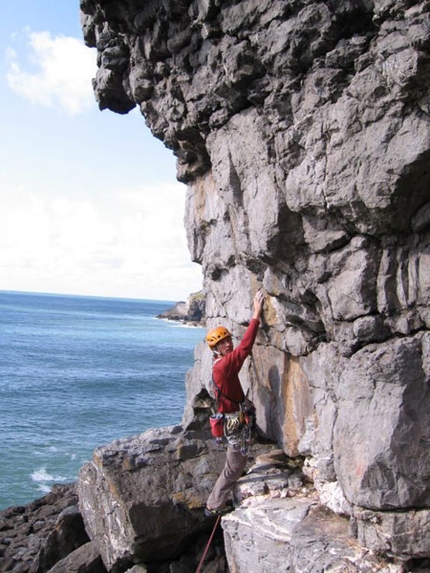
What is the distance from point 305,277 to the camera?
9.65 meters

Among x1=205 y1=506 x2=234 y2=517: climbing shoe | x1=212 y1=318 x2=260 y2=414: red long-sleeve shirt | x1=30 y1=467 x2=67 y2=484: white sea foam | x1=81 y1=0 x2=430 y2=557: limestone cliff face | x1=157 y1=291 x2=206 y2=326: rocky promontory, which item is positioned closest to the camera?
x1=81 y1=0 x2=430 y2=557: limestone cliff face

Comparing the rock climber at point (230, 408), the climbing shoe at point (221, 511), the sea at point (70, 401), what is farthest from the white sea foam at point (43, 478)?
the rock climber at point (230, 408)

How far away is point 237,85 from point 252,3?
132cm

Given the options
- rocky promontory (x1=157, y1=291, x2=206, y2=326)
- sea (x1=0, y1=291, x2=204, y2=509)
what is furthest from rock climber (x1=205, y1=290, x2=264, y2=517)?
rocky promontory (x1=157, y1=291, x2=206, y2=326)

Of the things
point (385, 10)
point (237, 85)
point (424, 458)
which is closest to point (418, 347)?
point (424, 458)

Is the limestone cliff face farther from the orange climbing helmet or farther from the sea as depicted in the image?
the sea

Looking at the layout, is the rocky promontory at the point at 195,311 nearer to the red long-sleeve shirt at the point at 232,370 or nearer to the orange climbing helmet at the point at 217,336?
the orange climbing helmet at the point at 217,336

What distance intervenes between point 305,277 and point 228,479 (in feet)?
14.3

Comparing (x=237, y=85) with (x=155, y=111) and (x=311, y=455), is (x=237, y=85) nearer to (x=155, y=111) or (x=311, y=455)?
(x=155, y=111)

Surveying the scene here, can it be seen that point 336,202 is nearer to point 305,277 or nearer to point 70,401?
point 305,277

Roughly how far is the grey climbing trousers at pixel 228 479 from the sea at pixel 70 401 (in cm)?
1747

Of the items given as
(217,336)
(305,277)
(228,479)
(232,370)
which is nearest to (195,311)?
(217,336)

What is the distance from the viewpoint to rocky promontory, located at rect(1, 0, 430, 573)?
778 centimetres

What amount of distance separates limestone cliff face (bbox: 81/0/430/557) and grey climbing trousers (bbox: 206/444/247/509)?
124 centimetres
